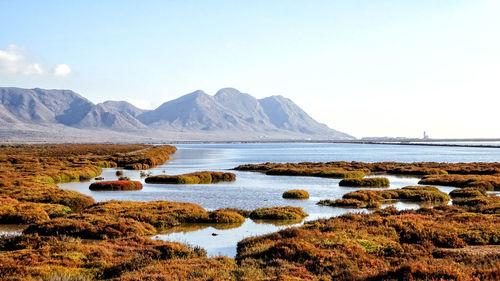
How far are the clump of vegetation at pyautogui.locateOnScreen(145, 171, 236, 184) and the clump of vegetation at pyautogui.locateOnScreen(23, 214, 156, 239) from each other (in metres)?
35.6

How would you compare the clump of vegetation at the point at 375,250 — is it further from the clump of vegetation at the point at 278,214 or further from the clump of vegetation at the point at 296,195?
the clump of vegetation at the point at 296,195

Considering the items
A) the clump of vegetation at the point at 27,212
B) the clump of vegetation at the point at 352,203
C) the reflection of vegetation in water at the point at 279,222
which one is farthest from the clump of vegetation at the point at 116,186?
the reflection of vegetation in water at the point at 279,222

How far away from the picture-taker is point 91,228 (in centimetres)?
2727

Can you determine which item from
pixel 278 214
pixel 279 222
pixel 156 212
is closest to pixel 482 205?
pixel 278 214

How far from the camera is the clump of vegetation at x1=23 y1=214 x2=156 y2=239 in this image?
2669cm

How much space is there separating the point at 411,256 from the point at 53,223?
19.7m

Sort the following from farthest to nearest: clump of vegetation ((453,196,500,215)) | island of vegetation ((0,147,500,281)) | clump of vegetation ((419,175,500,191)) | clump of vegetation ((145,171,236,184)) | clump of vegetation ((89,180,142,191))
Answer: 1. clump of vegetation ((145,171,236,184))
2. clump of vegetation ((419,175,500,191))
3. clump of vegetation ((89,180,142,191))
4. clump of vegetation ((453,196,500,215))
5. island of vegetation ((0,147,500,281))

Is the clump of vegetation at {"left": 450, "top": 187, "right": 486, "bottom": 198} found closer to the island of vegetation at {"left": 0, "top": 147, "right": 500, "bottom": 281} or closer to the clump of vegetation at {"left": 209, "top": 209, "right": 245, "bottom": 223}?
the island of vegetation at {"left": 0, "top": 147, "right": 500, "bottom": 281}

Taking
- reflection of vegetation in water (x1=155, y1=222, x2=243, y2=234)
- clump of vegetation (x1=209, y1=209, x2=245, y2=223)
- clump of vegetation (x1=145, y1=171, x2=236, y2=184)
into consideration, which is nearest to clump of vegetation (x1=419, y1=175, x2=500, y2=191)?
clump of vegetation (x1=145, y1=171, x2=236, y2=184)

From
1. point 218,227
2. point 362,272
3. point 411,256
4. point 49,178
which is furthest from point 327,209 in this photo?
point 49,178

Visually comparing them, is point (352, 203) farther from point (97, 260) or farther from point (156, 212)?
point (97, 260)

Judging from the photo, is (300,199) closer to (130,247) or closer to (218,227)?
(218,227)

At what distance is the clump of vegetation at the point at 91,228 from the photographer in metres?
26.7

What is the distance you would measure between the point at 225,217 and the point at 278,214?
405 centimetres
